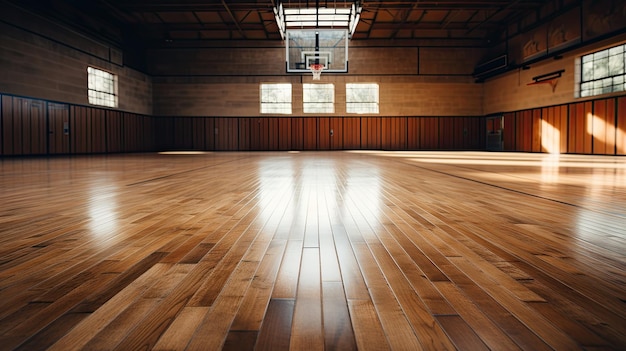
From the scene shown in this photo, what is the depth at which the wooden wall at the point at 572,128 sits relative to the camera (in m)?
15.9

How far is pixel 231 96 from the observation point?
80.2 feet

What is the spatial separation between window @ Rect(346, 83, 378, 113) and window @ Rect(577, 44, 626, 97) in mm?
10398

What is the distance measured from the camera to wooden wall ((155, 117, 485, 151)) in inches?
973

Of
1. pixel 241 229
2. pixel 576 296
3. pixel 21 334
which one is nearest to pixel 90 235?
pixel 241 229

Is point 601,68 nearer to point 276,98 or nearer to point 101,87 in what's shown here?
point 276,98

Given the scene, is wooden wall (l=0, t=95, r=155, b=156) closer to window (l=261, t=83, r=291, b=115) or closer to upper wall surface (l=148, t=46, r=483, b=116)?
upper wall surface (l=148, t=46, r=483, b=116)

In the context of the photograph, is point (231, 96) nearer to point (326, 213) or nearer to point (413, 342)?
point (326, 213)

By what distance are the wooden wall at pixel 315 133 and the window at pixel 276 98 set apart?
20.6 inches

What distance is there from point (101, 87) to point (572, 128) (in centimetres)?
2091

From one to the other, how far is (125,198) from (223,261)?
2.85 m

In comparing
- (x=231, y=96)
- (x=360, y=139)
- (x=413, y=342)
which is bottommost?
(x=413, y=342)

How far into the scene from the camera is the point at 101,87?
19438mm

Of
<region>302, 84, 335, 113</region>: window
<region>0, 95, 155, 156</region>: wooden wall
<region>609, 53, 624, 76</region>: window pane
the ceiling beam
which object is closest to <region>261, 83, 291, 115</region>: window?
<region>302, 84, 335, 113</region>: window

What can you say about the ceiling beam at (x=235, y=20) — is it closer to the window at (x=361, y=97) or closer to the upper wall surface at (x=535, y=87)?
the window at (x=361, y=97)
